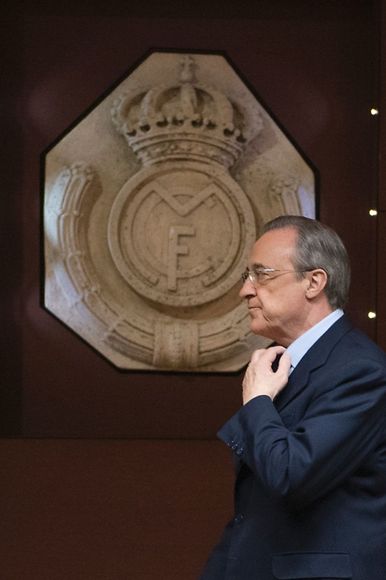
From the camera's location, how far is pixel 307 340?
6.61ft

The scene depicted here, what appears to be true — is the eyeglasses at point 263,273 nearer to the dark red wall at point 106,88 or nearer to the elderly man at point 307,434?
the elderly man at point 307,434

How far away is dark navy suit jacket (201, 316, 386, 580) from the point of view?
180 centimetres

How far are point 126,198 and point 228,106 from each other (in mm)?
812

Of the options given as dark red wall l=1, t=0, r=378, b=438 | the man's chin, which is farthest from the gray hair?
dark red wall l=1, t=0, r=378, b=438

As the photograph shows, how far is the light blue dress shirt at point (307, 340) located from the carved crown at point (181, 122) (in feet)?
14.0

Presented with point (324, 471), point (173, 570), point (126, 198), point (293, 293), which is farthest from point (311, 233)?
point (126, 198)

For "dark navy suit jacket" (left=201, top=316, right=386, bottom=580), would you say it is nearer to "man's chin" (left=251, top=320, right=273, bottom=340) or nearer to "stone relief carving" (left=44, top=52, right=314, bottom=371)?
"man's chin" (left=251, top=320, right=273, bottom=340)

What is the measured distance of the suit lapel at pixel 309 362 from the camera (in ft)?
6.40

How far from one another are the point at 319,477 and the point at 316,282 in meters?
0.40

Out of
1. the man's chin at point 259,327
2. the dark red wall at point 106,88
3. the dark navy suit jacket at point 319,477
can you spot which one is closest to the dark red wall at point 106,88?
the dark red wall at point 106,88

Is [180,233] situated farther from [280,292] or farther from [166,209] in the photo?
[280,292]

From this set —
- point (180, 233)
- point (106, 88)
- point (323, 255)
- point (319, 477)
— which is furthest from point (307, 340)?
point (106, 88)

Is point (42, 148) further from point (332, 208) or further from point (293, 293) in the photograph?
point (293, 293)

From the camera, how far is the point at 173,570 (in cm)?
376
